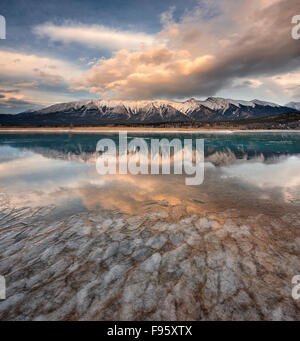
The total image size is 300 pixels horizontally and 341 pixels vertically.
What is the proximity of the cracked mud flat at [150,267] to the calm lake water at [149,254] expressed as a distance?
0.02 m

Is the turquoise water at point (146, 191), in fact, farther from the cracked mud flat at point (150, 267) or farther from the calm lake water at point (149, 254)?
the cracked mud flat at point (150, 267)

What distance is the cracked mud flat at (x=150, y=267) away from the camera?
297 cm

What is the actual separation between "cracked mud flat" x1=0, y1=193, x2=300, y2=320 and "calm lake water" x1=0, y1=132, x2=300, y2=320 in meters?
0.02

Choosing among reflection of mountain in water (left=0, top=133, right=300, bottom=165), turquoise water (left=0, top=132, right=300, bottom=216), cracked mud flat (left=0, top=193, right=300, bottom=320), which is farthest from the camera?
reflection of mountain in water (left=0, top=133, right=300, bottom=165)

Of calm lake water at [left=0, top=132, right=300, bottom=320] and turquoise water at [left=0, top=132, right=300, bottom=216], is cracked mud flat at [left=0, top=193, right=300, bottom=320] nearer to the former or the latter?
calm lake water at [left=0, top=132, right=300, bottom=320]

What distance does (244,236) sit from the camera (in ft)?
16.4

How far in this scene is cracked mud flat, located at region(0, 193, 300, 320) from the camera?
297cm

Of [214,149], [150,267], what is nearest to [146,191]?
[150,267]

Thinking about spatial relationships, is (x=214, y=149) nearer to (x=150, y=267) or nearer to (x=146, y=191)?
(x=146, y=191)

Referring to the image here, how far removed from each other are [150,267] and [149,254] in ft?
1.41

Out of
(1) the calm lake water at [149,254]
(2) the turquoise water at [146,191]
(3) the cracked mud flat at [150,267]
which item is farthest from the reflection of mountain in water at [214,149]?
(3) the cracked mud flat at [150,267]

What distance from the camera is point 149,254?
170 inches

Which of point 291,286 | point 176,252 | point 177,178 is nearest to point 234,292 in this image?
point 291,286

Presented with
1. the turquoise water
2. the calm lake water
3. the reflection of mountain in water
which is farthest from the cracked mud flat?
the reflection of mountain in water
